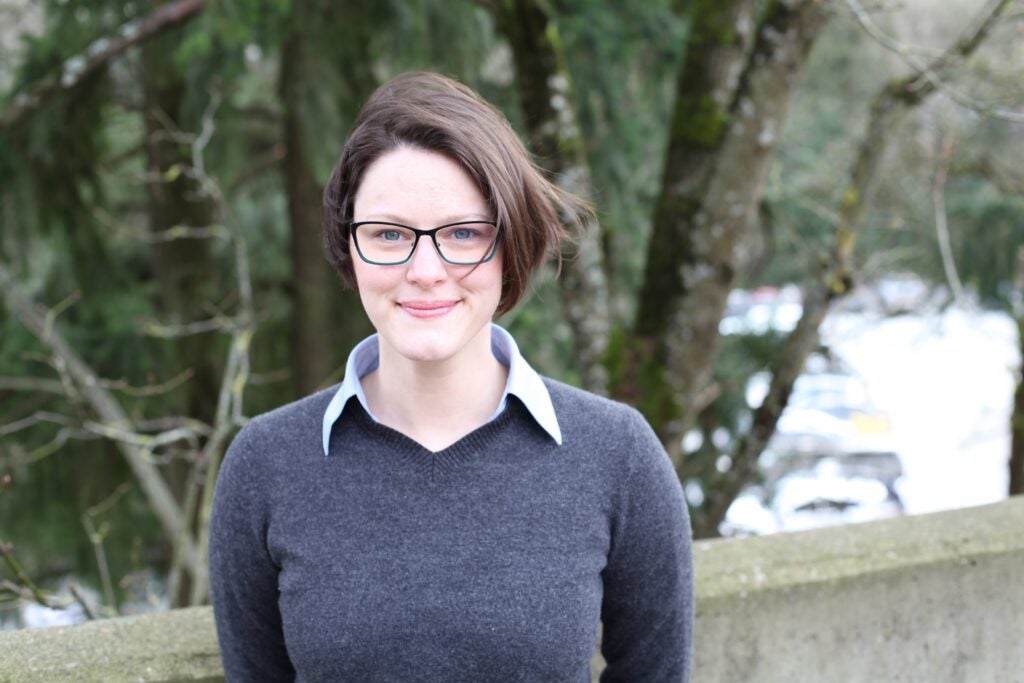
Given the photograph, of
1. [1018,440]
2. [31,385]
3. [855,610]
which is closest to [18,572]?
[855,610]

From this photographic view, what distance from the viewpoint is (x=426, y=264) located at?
1.39 m

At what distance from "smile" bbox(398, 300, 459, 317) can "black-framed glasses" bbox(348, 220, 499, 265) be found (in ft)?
0.19

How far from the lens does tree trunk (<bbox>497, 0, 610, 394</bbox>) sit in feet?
12.0

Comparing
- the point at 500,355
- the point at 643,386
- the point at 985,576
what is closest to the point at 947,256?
the point at 643,386

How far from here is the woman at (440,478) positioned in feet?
4.64

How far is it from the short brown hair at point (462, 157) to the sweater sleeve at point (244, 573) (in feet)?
1.14

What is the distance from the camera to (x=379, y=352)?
166 cm

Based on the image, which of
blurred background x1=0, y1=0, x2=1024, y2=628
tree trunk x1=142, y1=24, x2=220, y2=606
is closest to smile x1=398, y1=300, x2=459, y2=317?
blurred background x1=0, y1=0, x2=1024, y2=628

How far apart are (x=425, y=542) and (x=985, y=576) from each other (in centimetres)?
124

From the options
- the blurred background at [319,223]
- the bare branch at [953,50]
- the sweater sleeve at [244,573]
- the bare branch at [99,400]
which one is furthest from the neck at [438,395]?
the bare branch at [99,400]

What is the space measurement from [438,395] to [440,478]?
13cm

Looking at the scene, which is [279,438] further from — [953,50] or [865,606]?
[953,50]

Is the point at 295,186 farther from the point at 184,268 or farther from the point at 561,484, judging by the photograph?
the point at 561,484

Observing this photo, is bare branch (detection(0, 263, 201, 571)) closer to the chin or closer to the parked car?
the chin
